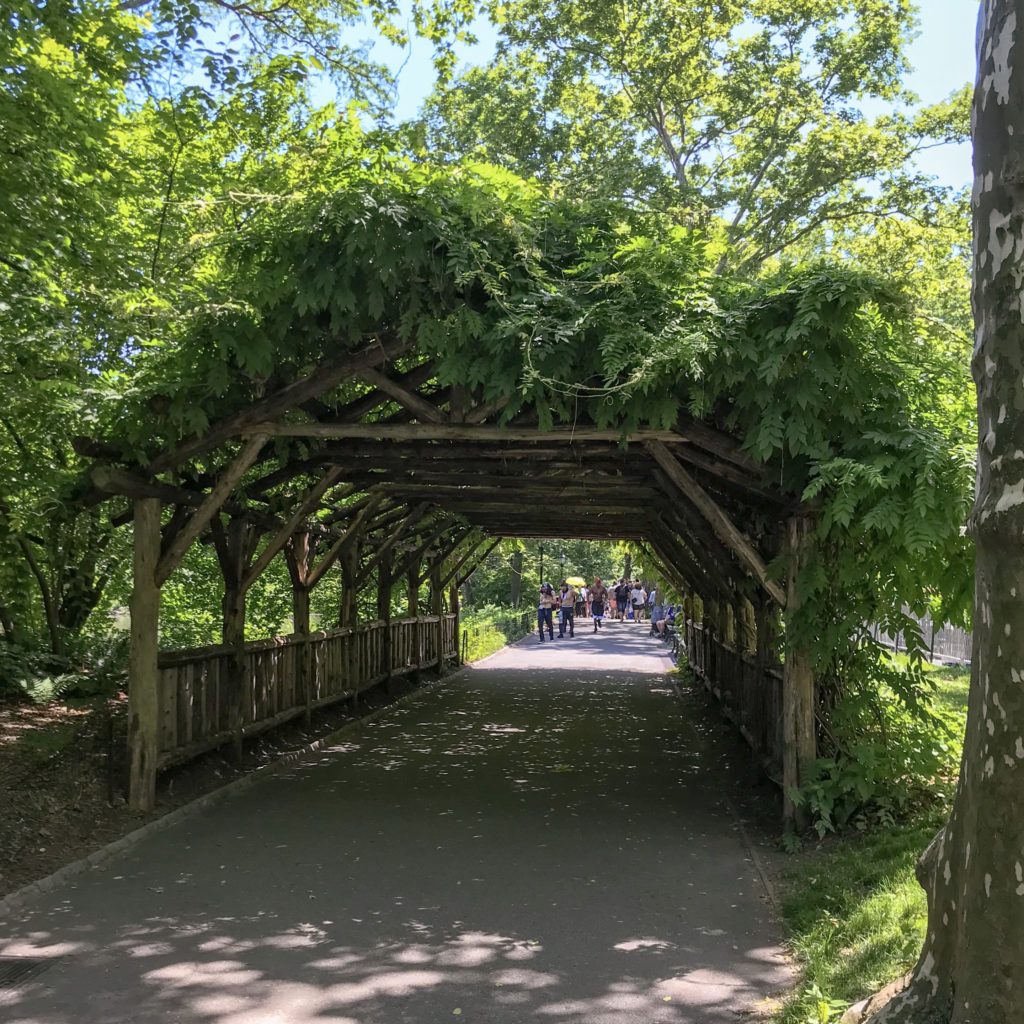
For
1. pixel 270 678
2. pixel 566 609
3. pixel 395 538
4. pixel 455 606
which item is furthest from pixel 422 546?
pixel 566 609

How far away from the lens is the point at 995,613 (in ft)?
9.11

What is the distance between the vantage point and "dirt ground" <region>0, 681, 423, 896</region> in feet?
21.2

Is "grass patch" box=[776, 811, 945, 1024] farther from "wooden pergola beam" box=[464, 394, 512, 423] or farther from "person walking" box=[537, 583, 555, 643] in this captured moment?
"person walking" box=[537, 583, 555, 643]

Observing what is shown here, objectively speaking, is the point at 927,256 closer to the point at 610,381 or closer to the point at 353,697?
the point at 353,697

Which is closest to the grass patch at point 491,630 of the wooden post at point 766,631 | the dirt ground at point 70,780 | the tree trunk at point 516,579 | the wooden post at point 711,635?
the tree trunk at point 516,579

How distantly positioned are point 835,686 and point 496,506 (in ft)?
23.2

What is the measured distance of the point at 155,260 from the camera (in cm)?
856

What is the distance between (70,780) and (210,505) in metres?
2.56

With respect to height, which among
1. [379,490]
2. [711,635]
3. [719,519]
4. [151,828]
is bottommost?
[151,828]

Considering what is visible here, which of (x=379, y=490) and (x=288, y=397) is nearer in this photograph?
(x=288, y=397)

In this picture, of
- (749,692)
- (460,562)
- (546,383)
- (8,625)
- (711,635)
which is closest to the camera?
(546,383)

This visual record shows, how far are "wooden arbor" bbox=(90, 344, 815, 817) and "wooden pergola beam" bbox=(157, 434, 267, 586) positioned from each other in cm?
1

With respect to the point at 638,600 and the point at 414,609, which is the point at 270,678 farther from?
the point at 638,600

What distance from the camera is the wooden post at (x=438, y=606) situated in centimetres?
2086
